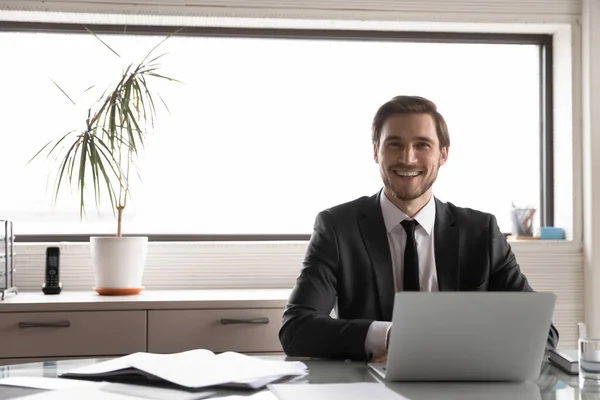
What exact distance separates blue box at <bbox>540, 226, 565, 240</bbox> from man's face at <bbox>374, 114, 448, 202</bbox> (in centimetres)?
140

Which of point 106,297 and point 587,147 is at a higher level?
point 587,147

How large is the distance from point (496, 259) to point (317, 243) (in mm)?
567

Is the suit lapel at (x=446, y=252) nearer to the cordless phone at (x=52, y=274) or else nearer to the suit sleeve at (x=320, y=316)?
the suit sleeve at (x=320, y=316)

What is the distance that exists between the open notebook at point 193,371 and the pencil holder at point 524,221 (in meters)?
2.26

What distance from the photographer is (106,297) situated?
10.3 ft

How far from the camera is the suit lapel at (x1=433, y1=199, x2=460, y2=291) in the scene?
2455 millimetres

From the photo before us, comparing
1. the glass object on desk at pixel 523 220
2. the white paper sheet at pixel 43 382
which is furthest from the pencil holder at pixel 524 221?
the white paper sheet at pixel 43 382

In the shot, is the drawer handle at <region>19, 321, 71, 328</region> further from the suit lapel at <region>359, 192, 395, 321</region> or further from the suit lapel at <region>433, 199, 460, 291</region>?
the suit lapel at <region>433, 199, 460, 291</region>

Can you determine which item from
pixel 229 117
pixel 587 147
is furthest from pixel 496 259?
pixel 229 117

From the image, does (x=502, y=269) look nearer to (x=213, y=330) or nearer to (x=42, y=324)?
(x=213, y=330)

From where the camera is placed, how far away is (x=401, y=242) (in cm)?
250

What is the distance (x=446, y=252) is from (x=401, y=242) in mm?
143

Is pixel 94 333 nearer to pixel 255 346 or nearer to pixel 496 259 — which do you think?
pixel 255 346

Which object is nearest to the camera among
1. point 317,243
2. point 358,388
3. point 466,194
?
point 358,388
